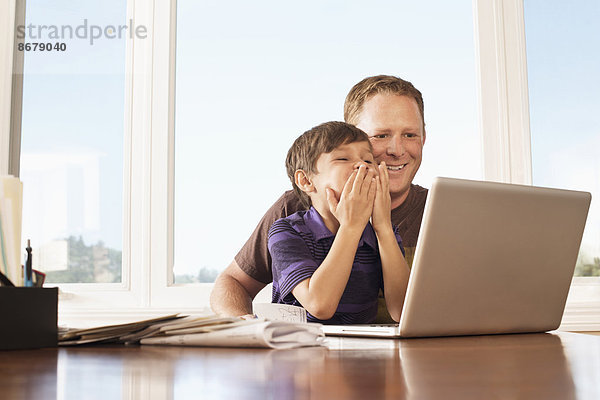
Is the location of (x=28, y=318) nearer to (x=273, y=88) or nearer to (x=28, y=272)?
(x=28, y=272)

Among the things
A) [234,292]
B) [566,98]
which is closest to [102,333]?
[234,292]

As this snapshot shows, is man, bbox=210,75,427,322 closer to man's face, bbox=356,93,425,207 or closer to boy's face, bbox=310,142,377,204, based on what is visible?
man's face, bbox=356,93,425,207

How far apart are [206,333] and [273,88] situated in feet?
7.34

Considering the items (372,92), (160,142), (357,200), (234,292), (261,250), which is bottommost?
(234,292)

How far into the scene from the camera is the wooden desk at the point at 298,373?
36cm

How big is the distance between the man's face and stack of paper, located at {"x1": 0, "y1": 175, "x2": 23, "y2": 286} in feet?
5.36

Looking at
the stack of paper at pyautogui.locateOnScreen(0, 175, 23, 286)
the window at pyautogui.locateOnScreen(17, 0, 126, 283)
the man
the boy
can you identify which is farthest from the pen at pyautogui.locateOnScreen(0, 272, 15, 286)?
the window at pyautogui.locateOnScreen(17, 0, 126, 283)

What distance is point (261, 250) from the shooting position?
187 centimetres

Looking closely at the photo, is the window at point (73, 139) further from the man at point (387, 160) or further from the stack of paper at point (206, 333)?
the stack of paper at point (206, 333)

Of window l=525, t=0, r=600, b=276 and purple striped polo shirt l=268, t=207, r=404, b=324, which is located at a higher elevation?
window l=525, t=0, r=600, b=276

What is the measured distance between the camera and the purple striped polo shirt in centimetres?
139

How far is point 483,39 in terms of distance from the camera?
284 cm

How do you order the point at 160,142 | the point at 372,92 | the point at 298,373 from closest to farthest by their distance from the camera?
the point at 298,373, the point at 372,92, the point at 160,142

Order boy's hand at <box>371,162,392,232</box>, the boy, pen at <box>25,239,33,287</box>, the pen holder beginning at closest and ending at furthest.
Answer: the pen holder < pen at <box>25,239,33,287</box> < the boy < boy's hand at <box>371,162,392,232</box>
